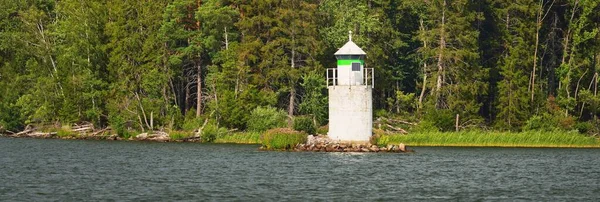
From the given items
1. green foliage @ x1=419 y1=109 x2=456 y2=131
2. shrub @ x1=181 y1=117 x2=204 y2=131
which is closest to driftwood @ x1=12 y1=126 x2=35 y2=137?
shrub @ x1=181 y1=117 x2=204 y2=131

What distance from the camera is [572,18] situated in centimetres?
7988

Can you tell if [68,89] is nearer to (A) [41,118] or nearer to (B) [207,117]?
(A) [41,118]

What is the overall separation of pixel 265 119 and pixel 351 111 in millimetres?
13099

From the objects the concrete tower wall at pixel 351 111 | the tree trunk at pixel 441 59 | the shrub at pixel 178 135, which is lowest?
the shrub at pixel 178 135

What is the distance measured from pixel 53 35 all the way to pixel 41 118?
268 inches

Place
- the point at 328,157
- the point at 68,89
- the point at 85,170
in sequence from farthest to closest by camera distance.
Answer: the point at 68,89
the point at 328,157
the point at 85,170

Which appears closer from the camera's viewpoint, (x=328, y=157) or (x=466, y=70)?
(x=328, y=157)

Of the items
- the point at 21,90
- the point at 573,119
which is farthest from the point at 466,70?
the point at 21,90

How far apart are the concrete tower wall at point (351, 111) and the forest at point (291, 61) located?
12.2 meters

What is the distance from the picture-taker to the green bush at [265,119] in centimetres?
7500

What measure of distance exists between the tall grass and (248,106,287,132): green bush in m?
0.74

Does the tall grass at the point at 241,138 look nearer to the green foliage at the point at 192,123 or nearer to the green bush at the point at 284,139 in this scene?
the green foliage at the point at 192,123

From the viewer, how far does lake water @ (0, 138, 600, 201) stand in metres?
42.8

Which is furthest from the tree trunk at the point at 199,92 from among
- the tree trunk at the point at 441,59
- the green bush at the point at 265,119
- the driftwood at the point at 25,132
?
the tree trunk at the point at 441,59
